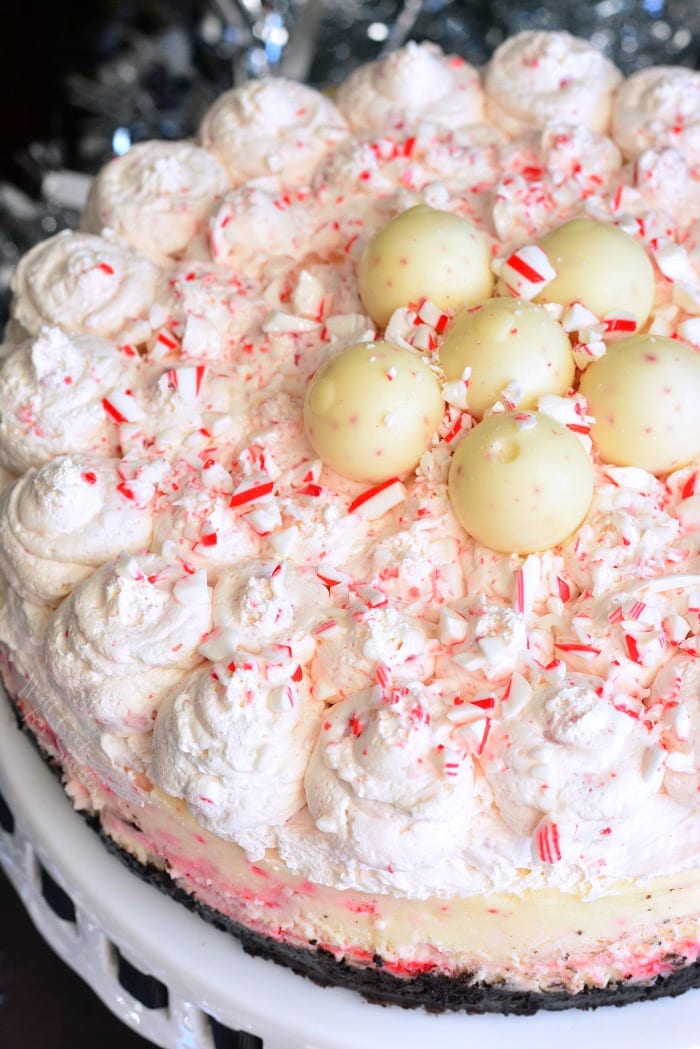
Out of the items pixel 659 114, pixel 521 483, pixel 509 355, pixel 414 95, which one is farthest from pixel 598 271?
pixel 414 95

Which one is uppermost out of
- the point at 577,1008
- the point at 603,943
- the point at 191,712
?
the point at 191,712

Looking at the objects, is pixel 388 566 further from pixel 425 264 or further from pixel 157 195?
A: pixel 157 195

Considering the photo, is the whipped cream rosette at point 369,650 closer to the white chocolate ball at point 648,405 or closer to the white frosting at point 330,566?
the white frosting at point 330,566

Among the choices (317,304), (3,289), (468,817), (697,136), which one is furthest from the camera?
(3,289)

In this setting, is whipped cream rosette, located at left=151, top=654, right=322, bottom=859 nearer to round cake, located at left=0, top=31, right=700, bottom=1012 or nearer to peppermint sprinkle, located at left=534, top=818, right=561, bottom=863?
round cake, located at left=0, top=31, right=700, bottom=1012

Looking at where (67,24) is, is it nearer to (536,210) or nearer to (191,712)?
(536,210)

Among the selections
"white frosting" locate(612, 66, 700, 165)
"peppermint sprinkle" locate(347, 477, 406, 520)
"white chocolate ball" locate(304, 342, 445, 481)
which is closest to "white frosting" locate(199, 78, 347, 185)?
"white frosting" locate(612, 66, 700, 165)

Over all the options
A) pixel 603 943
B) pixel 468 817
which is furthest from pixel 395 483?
pixel 603 943
